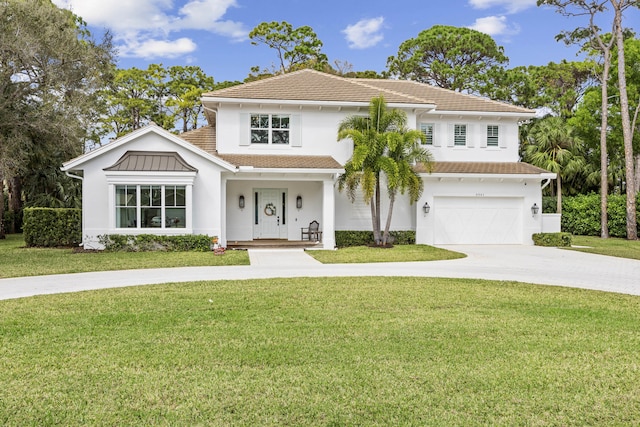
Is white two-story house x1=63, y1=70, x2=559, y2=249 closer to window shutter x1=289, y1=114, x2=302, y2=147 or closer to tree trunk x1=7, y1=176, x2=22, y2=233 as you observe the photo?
window shutter x1=289, y1=114, x2=302, y2=147

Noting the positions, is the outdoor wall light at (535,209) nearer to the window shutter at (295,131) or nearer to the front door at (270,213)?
the window shutter at (295,131)

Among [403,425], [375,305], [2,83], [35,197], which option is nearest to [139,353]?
[403,425]

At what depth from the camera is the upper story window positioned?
68.3 ft

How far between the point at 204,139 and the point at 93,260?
8.68 metres

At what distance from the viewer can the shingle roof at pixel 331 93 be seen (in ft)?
66.8

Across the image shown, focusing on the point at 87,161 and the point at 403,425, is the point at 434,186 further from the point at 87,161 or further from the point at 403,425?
the point at 403,425

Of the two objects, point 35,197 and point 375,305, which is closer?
point 375,305

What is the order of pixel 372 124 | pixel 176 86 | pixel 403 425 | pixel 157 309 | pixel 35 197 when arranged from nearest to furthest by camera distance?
pixel 403 425 → pixel 157 309 → pixel 372 124 → pixel 35 197 → pixel 176 86

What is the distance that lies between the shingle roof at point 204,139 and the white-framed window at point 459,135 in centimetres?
1144

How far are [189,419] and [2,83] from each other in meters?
23.7

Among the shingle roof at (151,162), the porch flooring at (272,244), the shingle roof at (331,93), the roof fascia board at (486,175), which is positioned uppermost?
the shingle roof at (331,93)

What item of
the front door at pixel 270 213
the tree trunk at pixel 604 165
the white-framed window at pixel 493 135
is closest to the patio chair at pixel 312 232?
the front door at pixel 270 213

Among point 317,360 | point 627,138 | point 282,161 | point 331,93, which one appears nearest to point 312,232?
point 282,161

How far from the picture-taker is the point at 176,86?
3844 centimetres
